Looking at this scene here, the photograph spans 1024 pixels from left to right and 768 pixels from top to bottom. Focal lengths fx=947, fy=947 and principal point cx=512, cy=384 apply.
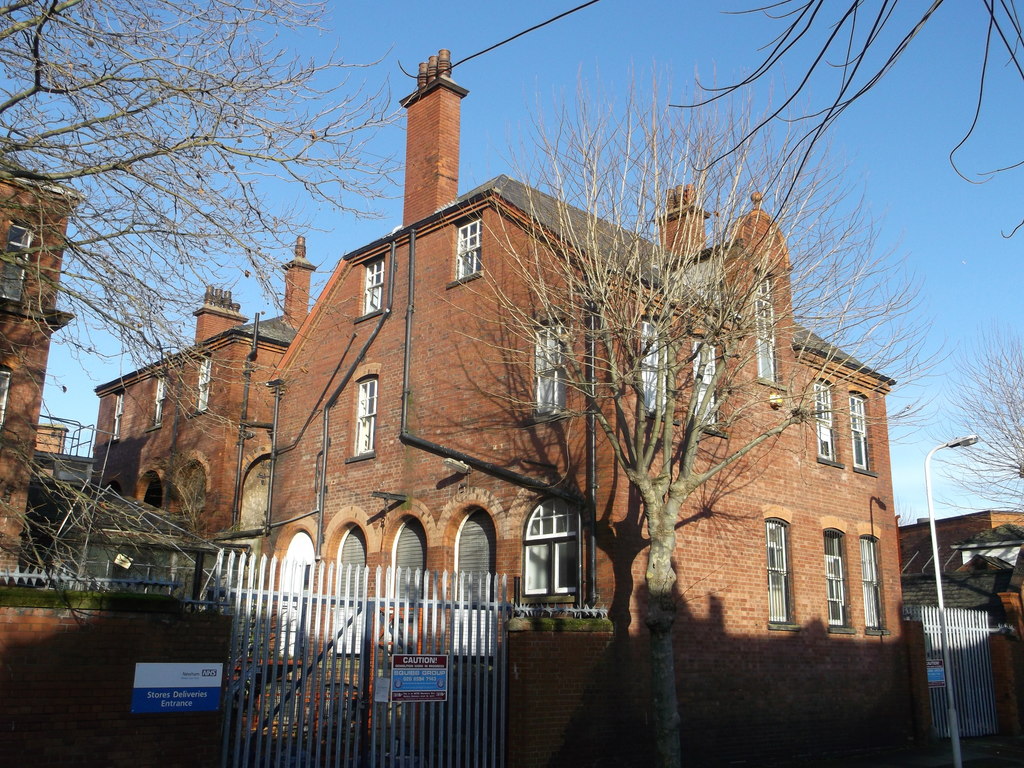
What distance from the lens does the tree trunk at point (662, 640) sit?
458 inches

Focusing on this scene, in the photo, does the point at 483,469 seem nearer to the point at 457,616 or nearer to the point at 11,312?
the point at 457,616

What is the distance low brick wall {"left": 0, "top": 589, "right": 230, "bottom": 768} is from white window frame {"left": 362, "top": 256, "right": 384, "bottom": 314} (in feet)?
39.2

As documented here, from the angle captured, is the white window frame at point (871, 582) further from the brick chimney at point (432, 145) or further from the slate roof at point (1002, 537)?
the brick chimney at point (432, 145)

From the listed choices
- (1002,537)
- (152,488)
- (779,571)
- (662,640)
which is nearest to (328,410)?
(152,488)

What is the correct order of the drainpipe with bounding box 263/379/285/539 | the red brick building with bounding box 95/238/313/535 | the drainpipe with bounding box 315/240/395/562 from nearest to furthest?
the drainpipe with bounding box 315/240/395/562 < the drainpipe with bounding box 263/379/285/539 < the red brick building with bounding box 95/238/313/535

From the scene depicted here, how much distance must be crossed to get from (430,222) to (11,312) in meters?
8.06

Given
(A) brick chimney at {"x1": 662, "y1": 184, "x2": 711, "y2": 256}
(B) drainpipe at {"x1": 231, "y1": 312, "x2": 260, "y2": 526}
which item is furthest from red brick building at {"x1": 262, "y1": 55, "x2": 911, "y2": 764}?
(B) drainpipe at {"x1": 231, "y1": 312, "x2": 260, "y2": 526}

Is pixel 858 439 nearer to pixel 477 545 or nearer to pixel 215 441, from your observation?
pixel 477 545

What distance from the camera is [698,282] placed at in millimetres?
12953

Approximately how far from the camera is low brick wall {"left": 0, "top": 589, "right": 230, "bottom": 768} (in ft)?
28.8

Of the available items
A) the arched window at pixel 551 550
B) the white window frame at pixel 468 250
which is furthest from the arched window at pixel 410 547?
the white window frame at pixel 468 250

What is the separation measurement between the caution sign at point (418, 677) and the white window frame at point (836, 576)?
1026 centimetres

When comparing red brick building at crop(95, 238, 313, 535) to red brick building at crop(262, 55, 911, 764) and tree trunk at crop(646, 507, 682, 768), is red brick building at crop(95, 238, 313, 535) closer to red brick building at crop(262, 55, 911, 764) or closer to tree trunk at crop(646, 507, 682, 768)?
red brick building at crop(262, 55, 911, 764)

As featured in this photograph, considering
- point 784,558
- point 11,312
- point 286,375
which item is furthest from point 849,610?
point 11,312
